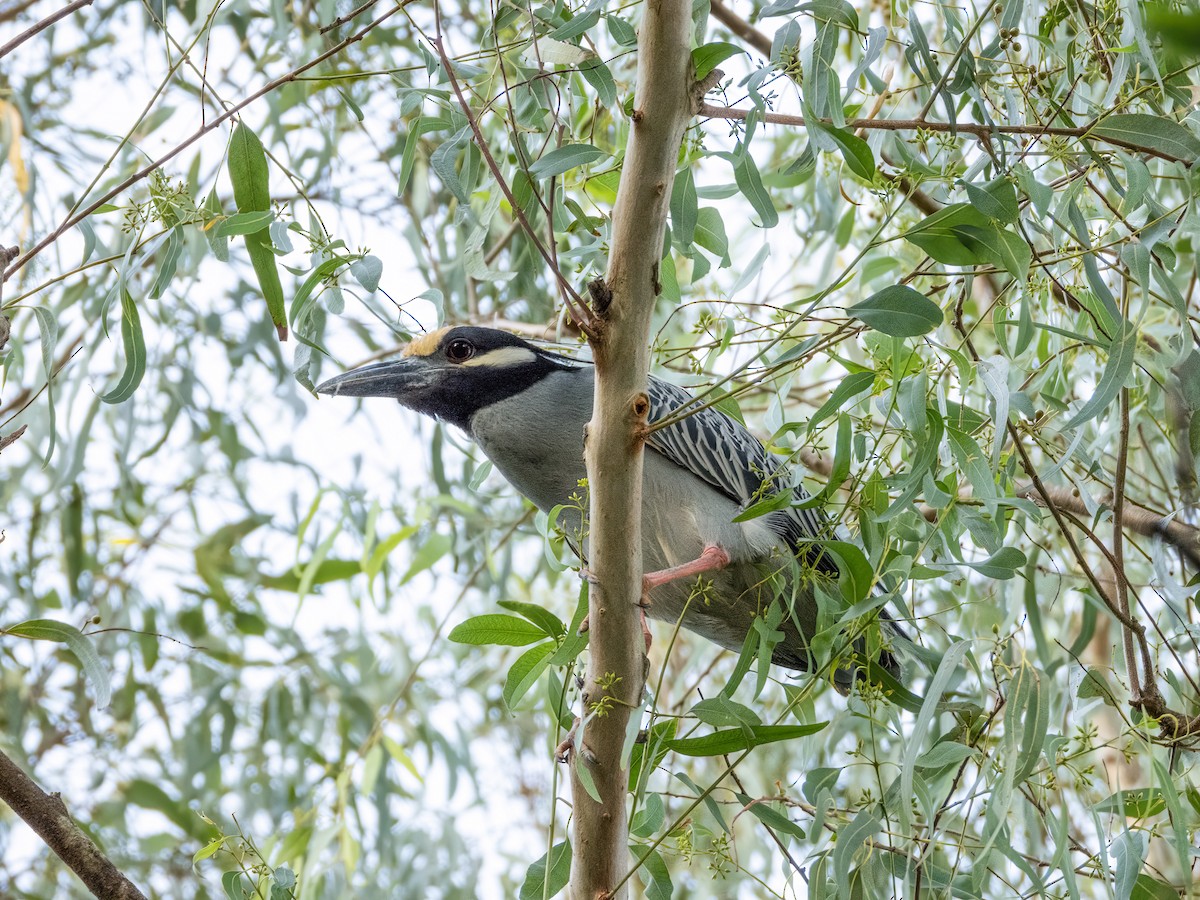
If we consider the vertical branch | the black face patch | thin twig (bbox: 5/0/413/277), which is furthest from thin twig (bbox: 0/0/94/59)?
the black face patch

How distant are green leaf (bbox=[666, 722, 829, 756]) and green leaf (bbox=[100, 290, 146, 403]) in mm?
984

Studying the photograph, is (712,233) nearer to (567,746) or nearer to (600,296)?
(600,296)

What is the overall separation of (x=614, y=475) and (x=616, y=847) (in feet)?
2.01

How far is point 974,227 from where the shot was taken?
162 centimetres

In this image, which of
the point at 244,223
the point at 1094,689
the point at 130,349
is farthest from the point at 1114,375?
the point at 130,349

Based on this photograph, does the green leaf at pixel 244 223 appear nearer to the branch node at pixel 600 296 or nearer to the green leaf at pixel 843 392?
the branch node at pixel 600 296

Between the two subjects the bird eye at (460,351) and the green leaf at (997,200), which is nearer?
the green leaf at (997,200)

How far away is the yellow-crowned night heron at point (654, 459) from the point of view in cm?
257

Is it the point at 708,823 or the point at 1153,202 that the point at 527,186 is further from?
the point at 708,823

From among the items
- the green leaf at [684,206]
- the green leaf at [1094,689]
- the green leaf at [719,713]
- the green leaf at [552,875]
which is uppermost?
the green leaf at [684,206]

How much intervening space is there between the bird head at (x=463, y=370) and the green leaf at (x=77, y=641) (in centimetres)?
96

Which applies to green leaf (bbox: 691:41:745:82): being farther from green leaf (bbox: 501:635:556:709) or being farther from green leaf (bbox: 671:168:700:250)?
green leaf (bbox: 501:635:556:709)

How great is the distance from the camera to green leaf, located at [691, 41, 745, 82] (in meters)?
1.55

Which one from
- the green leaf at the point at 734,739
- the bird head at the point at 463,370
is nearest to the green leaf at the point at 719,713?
the green leaf at the point at 734,739
